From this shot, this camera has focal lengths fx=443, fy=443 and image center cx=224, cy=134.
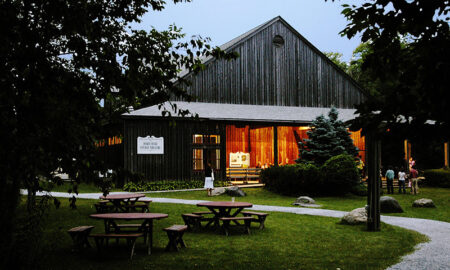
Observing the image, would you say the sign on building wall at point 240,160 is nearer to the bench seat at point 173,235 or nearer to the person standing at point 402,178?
the person standing at point 402,178

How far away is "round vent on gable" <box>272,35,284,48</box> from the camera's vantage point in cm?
2843

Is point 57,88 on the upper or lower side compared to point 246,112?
lower

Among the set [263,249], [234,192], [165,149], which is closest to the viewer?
[263,249]

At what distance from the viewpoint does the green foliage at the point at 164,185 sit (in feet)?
71.9

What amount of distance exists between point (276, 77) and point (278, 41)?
7.86 ft

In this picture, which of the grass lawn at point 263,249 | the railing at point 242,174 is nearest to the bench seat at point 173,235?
the grass lawn at point 263,249

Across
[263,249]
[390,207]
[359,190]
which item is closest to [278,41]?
[359,190]

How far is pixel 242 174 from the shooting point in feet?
86.1

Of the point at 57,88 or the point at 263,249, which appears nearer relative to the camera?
the point at 57,88

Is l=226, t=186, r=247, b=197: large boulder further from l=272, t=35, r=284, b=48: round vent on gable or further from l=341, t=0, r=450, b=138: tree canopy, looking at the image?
l=341, t=0, r=450, b=138: tree canopy

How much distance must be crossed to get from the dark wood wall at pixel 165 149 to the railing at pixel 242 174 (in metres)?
2.20

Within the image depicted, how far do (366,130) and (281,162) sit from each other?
2782 centimetres

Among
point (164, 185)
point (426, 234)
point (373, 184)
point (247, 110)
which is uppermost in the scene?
point (247, 110)

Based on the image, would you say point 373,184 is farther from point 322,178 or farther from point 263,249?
point 322,178
